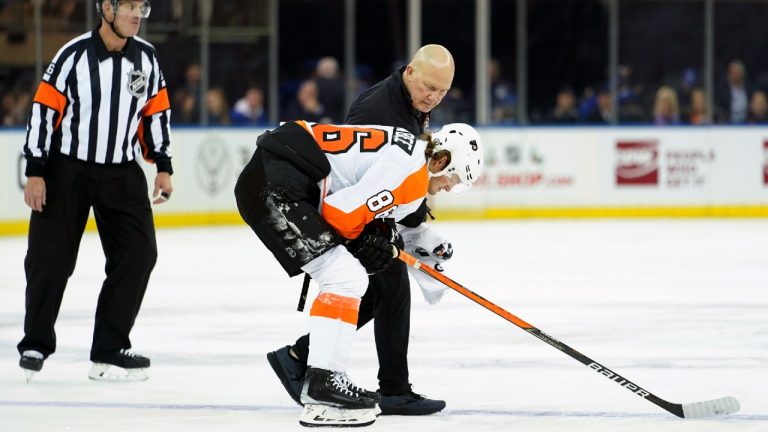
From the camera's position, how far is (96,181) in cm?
533

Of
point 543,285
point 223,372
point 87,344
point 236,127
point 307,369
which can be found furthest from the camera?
point 236,127

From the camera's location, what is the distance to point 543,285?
8531 mm

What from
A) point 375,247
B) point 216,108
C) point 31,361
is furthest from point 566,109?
point 375,247

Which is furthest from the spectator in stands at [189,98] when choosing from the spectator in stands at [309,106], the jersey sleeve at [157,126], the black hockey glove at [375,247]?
the black hockey glove at [375,247]

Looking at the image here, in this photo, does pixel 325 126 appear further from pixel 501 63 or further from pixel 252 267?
pixel 501 63

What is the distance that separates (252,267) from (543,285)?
1.91m

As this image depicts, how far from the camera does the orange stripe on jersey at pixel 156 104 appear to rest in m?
5.48

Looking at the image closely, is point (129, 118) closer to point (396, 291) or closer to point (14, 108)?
point (396, 291)

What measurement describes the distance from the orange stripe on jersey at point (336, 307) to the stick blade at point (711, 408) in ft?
3.31

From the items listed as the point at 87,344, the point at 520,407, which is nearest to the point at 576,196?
the point at 87,344

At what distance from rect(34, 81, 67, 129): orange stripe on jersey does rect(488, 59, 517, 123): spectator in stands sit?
9763 millimetres

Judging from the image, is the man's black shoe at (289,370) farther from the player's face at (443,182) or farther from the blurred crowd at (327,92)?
the blurred crowd at (327,92)

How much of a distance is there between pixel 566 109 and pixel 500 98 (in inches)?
24.4

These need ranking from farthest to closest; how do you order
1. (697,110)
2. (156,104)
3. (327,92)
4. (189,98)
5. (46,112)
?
(697,110)
(327,92)
(189,98)
(156,104)
(46,112)
